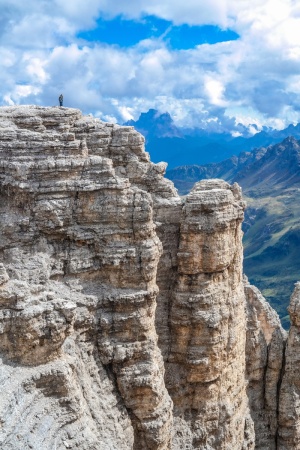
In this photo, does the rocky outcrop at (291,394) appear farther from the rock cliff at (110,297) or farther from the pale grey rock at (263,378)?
the rock cliff at (110,297)

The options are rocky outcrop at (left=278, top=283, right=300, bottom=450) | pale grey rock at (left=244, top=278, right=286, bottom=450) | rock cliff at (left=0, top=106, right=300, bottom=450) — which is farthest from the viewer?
pale grey rock at (left=244, top=278, right=286, bottom=450)

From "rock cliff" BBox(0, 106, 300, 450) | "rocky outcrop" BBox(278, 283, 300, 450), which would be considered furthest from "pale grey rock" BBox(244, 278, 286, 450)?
"rock cliff" BBox(0, 106, 300, 450)

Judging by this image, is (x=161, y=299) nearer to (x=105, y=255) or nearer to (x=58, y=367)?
(x=105, y=255)

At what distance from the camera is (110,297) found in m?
37.3

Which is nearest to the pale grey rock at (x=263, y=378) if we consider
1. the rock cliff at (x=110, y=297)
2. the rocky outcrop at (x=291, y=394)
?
the rocky outcrop at (x=291, y=394)

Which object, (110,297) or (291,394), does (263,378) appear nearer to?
(291,394)

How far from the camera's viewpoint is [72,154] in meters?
37.2

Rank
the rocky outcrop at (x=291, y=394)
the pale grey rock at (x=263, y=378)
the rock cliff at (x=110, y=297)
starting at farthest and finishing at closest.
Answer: the pale grey rock at (x=263, y=378) < the rocky outcrop at (x=291, y=394) < the rock cliff at (x=110, y=297)

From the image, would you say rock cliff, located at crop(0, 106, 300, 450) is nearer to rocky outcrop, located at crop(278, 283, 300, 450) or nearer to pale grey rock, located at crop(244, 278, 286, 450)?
pale grey rock, located at crop(244, 278, 286, 450)

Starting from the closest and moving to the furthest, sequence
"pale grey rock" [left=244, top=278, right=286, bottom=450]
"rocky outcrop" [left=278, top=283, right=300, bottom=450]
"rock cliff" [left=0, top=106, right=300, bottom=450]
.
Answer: "rock cliff" [left=0, top=106, right=300, bottom=450]
"rocky outcrop" [left=278, top=283, right=300, bottom=450]
"pale grey rock" [left=244, top=278, right=286, bottom=450]

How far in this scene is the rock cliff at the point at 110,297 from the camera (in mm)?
30562

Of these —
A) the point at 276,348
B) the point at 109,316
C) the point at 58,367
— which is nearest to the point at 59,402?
the point at 58,367

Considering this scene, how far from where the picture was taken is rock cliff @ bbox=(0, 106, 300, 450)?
30562 mm

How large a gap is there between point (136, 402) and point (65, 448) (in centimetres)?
978
